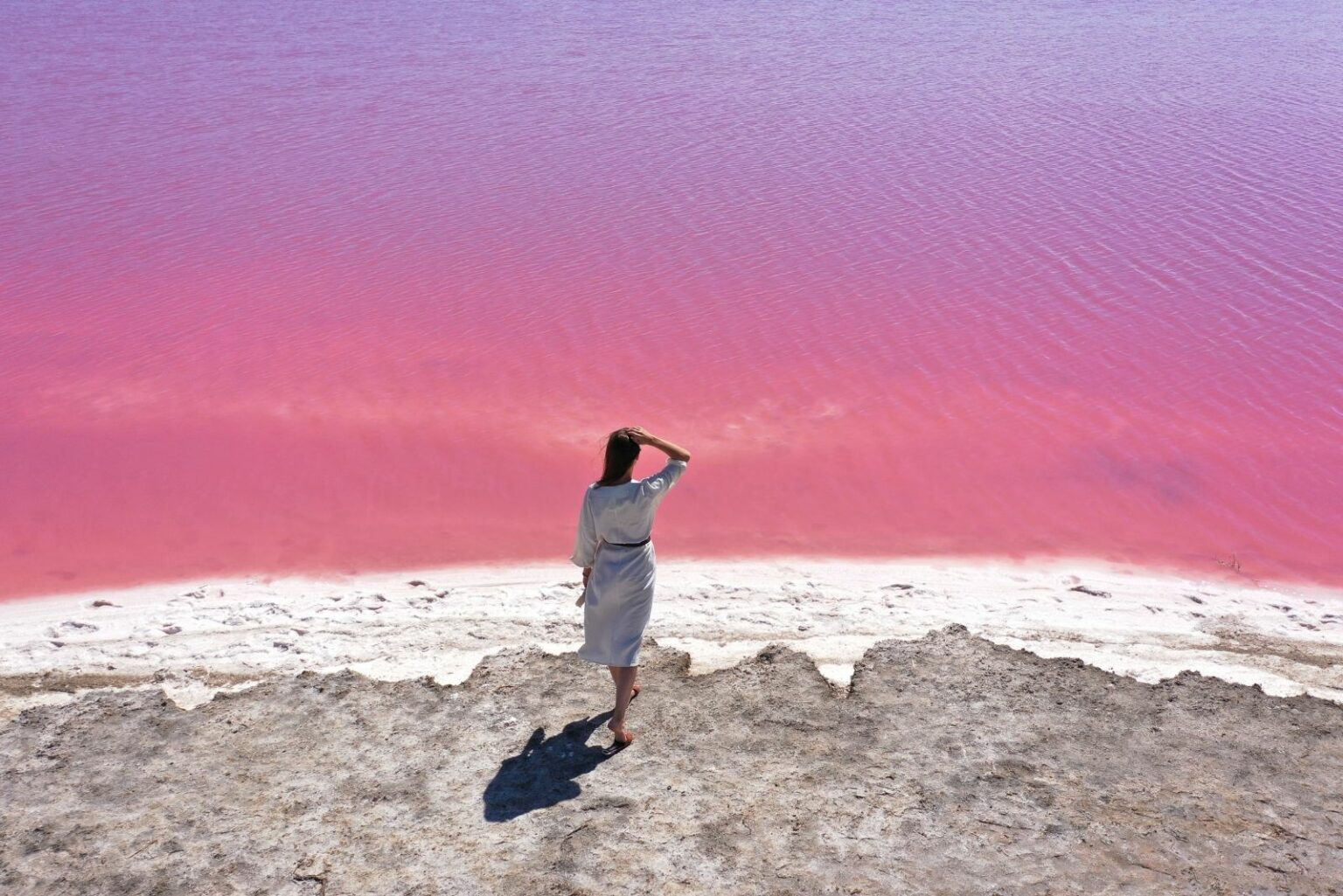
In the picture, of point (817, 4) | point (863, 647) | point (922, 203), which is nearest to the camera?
point (863, 647)

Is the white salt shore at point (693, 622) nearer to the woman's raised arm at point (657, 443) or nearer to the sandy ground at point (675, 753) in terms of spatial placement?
the sandy ground at point (675, 753)

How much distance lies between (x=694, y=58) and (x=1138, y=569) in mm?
17080

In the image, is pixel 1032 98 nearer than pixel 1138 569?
No

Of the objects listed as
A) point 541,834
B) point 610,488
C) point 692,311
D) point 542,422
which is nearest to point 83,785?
point 541,834

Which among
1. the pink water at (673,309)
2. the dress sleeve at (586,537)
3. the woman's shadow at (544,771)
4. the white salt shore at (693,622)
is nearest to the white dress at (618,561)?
the dress sleeve at (586,537)

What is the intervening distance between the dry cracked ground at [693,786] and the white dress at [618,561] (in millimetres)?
619

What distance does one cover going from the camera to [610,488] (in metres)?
4.64

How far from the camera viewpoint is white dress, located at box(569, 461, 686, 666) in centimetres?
465

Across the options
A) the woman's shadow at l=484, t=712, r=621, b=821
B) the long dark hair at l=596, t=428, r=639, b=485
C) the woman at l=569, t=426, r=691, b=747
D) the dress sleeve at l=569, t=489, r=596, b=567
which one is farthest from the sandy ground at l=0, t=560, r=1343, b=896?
the long dark hair at l=596, t=428, r=639, b=485

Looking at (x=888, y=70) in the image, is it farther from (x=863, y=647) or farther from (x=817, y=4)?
(x=863, y=647)

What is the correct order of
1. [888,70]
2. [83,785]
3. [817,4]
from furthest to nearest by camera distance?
[817,4], [888,70], [83,785]

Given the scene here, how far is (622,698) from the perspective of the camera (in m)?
5.14

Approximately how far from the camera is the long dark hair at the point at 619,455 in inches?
179

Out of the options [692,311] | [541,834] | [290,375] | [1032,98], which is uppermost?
[1032,98]
